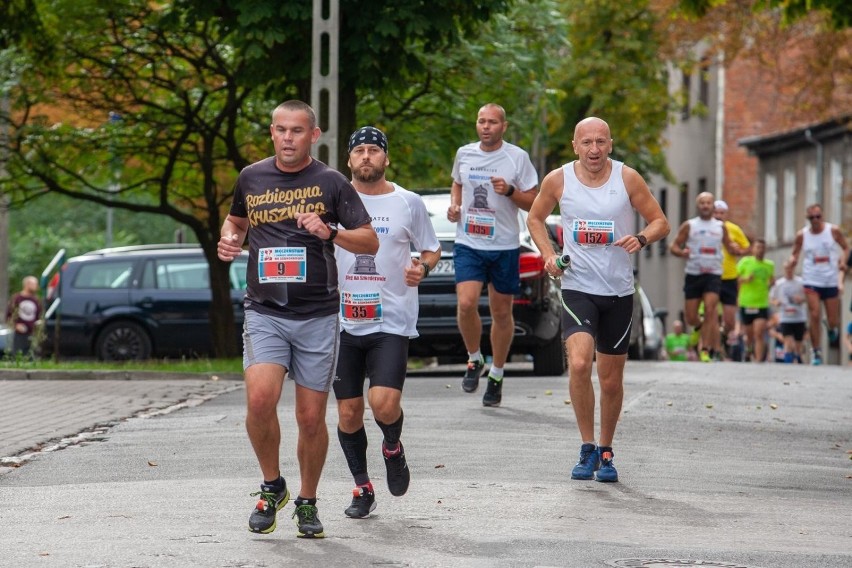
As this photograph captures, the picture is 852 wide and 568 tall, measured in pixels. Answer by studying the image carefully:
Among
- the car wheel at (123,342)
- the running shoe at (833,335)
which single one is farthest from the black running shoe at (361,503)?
the car wheel at (123,342)

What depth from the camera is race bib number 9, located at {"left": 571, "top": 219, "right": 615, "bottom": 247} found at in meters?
10.2

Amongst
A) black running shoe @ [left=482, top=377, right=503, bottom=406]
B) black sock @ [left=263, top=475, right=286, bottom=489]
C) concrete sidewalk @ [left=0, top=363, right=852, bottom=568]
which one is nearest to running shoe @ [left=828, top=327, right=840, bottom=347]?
concrete sidewalk @ [left=0, top=363, right=852, bottom=568]

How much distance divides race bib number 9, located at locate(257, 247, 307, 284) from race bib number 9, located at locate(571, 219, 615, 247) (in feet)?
8.67

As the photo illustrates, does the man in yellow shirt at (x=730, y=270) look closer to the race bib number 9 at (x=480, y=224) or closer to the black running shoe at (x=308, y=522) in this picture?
the race bib number 9 at (x=480, y=224)

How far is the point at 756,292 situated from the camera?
2711cm

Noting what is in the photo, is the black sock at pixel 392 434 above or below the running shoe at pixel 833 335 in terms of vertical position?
below

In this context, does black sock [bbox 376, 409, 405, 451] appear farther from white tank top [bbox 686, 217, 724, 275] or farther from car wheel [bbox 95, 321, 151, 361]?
car wheel [bbox 95, 321, 151, 361]

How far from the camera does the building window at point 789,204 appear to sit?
4959 cm

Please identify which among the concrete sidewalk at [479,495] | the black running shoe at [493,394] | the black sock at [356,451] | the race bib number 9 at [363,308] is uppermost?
the race bib number 9 at [363,308]

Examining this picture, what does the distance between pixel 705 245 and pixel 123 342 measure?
8.94 m

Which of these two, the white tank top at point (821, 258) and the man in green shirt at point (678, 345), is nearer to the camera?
the white tank top at point (821, 258)

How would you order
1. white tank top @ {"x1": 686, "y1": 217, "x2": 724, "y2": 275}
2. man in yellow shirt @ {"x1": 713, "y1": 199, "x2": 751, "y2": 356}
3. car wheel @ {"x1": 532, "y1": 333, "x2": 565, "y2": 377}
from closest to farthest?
car wheel @ {"x1": 532, "y1": 333, "x2": 565, "y2": 377}, white tank top @ {"x1": 686, "y1": 217, "x2": 724, "y2": 275}, man in yellow shirt @ {"x1": 713, "y1": 199, "x2": 751, "y2": 356}

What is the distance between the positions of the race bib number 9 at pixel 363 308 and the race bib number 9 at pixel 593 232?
6.21 feet

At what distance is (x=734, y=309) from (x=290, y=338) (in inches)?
632
